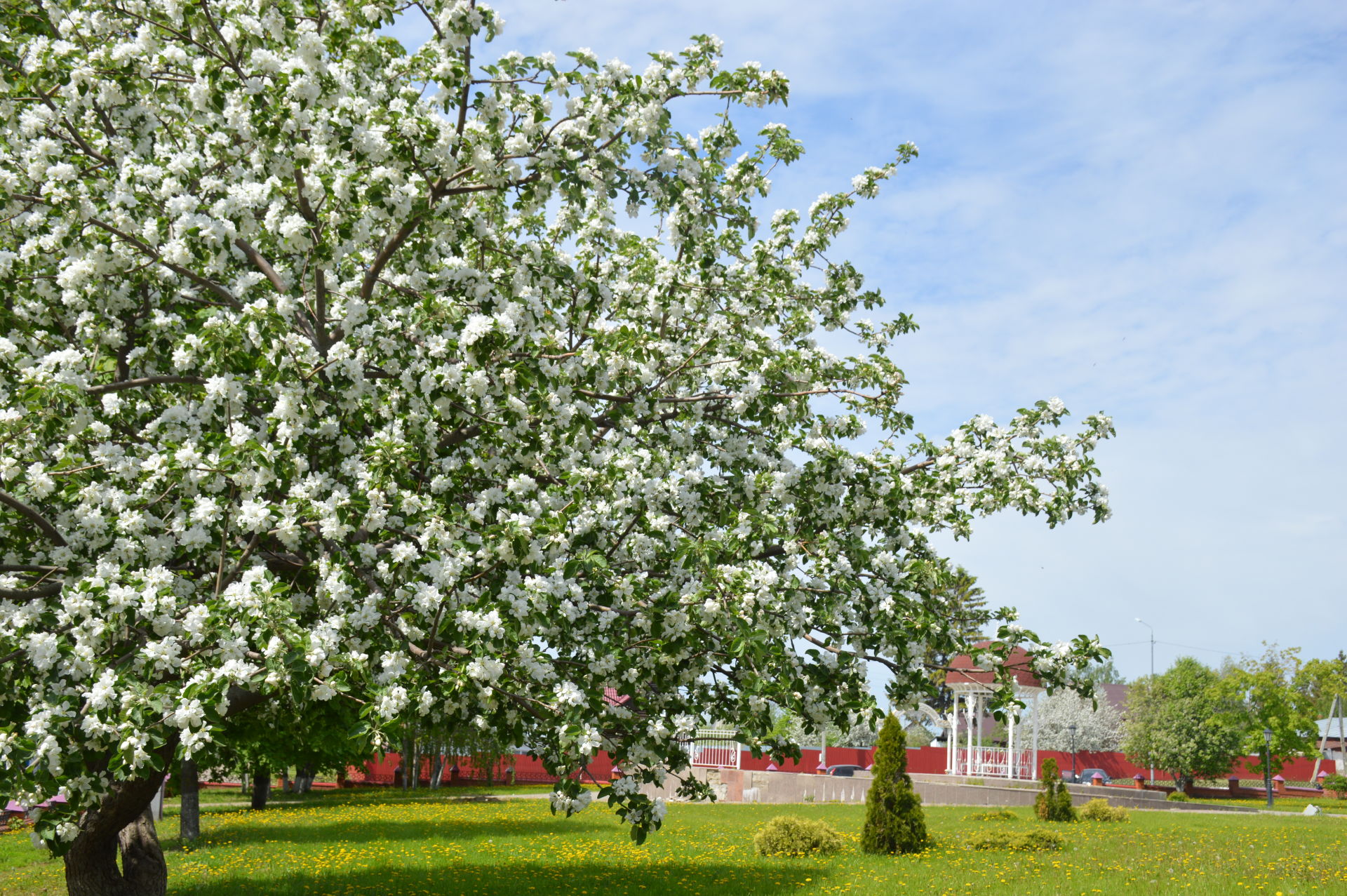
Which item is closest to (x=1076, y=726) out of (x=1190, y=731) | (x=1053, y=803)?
(x=1190, y=731)

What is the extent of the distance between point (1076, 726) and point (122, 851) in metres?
60.3

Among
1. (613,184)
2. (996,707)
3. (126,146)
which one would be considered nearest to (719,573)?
(996,707)

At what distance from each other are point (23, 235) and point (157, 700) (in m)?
4.70

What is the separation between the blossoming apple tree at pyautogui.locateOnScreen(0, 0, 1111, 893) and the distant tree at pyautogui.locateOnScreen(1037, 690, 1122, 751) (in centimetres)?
5468

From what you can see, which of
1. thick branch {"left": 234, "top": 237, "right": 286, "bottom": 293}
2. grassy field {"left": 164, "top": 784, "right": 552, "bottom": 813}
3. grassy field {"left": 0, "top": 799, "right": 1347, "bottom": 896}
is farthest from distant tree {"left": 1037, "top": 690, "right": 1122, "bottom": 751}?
thick branch {"left": 234, "top": 237, "right": 286, "bottom": 293}

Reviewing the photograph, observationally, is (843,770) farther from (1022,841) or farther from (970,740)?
(1022,841)

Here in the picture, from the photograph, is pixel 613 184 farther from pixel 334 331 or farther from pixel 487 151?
pixel 334 331

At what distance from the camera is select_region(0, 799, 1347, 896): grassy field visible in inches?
539

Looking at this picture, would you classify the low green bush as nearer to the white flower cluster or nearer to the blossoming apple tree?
the blossoming apple tree

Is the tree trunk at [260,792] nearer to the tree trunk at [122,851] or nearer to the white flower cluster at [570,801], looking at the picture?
the tree trunk at [122,851]

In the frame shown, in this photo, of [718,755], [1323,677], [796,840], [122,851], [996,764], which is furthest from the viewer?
[1323,677]

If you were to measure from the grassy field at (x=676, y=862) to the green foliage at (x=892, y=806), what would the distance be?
0.41m

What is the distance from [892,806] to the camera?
694 inches

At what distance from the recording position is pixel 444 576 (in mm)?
6211
